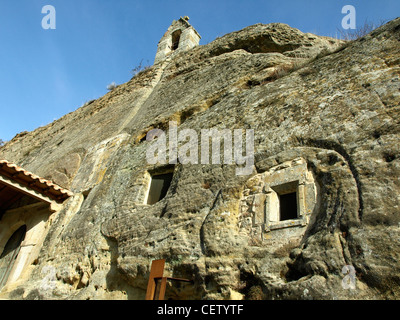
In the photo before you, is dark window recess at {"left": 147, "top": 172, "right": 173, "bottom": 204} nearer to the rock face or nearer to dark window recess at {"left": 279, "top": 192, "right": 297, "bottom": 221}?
the rock face

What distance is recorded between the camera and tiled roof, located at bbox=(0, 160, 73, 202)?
5.90 metres

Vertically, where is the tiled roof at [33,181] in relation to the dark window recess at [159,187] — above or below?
above

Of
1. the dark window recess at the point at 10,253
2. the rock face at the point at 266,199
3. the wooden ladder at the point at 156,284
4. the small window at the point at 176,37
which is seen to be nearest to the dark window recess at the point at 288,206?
the rock face at the point at 266,199

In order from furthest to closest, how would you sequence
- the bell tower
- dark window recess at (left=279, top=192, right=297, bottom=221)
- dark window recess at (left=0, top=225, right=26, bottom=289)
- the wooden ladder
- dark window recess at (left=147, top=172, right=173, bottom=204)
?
1. the bell tower
2. dark window recess at (left=0, top=225, right=26, bottom=289)
3. dark window recess at (left=147, top=172, right=173, bottom=204)
4. dark window recess at (left=279, top=192, right=297, bottom=221)
5. the wooden ladder

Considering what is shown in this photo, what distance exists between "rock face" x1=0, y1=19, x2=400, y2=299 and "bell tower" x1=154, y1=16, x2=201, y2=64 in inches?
229

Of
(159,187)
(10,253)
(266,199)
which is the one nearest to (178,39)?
(159,187)

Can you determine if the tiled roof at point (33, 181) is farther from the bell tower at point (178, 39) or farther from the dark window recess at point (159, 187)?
the bell tower at point (178, 39)

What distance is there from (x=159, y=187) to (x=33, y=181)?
2.78 m

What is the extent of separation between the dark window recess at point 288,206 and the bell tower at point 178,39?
9398 millimetres

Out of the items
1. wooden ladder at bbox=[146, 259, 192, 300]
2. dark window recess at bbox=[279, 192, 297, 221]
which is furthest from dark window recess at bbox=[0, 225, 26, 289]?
dark window recess at bbox=[279, 192, 297, 221]

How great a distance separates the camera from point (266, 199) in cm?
348

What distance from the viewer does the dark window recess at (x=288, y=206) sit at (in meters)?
3.39

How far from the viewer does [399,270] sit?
2.23 meters

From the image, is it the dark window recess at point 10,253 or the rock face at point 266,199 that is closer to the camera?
the rock face at point 266,199
